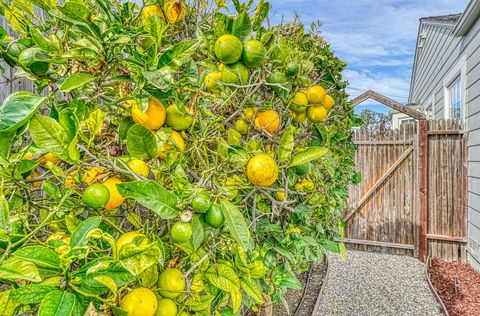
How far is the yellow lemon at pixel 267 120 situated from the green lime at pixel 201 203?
549mm

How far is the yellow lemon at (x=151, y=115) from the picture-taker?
72cm

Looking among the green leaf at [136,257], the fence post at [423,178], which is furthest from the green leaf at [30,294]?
Result: the fence post at [423,178]

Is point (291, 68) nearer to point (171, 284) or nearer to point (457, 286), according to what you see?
point (171, 284)

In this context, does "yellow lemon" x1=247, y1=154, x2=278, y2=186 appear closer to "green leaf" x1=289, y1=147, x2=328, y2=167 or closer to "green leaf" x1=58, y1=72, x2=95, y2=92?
"green leaf" x1=289, y1=147, x2=328, y2=167

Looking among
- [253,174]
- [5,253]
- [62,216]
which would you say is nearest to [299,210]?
[253,174]

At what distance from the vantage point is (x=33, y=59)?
0.67 meters

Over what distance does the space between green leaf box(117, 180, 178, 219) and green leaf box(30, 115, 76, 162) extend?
0.12m

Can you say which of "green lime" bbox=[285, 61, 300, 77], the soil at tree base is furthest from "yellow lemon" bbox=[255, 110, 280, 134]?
the soil at tree base

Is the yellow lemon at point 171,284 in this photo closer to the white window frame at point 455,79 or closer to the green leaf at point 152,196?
the green leaf at point 152,196

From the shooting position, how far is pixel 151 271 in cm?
65

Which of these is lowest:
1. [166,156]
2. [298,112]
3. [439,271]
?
[439,271]

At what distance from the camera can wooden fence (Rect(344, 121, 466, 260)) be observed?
5.31 m

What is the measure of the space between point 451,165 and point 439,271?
5.52ft

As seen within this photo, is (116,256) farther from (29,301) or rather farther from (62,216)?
(62,216)
